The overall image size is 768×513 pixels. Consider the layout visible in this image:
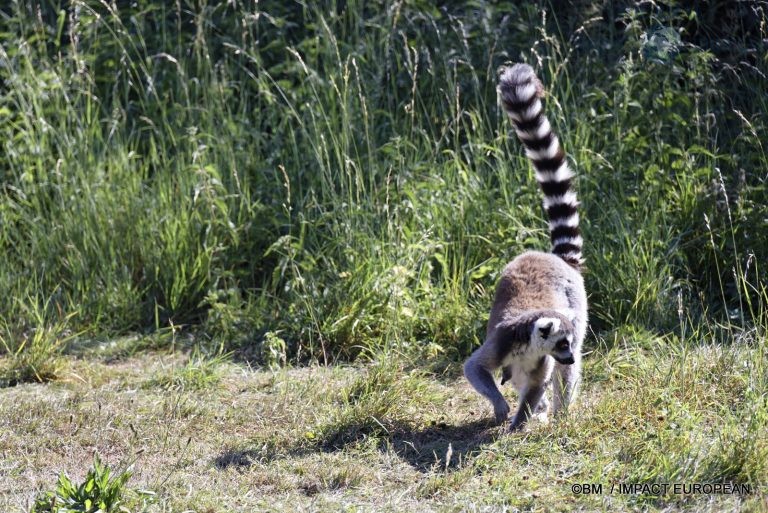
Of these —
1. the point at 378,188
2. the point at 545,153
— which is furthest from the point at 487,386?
the point at 378,188

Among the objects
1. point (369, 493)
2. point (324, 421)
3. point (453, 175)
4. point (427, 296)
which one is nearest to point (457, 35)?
point (453, 175)

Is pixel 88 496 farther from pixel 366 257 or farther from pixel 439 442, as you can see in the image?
pixel 366 257

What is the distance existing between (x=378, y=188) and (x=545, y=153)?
4.57 ft

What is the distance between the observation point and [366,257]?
578cm

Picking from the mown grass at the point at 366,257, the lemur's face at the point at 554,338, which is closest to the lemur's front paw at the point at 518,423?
the mown grass at the point at 366,257

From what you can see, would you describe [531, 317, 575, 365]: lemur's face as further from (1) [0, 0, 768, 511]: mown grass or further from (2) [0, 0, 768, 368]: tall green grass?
(2) [0, 0, 768, 368]: tall green grass

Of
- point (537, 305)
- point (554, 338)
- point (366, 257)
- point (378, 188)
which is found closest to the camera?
point (554, 338)

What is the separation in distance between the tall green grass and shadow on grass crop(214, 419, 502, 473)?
0.84 metres

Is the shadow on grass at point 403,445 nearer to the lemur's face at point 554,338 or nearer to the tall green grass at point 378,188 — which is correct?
the lemur's face at point 554,338

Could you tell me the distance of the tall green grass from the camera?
567 cm

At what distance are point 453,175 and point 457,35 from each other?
3.77 ft

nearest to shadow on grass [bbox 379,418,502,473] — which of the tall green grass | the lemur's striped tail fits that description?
the tall green grass

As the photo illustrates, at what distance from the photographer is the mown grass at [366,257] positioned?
4.27m


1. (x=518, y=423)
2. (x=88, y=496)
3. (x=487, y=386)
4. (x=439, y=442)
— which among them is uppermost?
(x=88, y=496)
